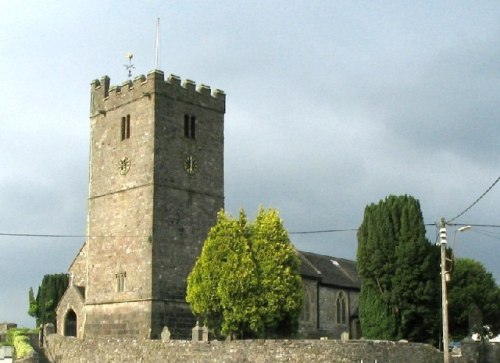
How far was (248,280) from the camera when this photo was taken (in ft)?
147

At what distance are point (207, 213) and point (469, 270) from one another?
72.2 feet

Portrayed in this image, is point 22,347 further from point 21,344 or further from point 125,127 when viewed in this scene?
point 125,127

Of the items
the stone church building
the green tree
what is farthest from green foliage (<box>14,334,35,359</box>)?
the green tree

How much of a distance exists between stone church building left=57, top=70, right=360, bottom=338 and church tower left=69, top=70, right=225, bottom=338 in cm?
6

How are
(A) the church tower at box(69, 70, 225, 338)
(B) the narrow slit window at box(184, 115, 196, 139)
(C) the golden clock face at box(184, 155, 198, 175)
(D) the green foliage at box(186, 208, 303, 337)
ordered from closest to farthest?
(D) the green foliage at box(186, 208, 303, 337) → (A) the church tower at box(69, 70, 225, 338) → (C) the golden clock face at box(184, 155, 198, 175) → (B) the narrow slit window at box(184, 115, 196, 139)

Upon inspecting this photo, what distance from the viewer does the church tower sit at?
48.7 meters

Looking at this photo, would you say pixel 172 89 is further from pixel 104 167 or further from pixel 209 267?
pixel 209 267

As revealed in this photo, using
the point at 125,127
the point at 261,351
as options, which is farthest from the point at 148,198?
the point at 261,351

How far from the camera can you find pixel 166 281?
4866cm

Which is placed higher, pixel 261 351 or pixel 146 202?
pixel 146 202

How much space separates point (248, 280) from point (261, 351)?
8.47 m

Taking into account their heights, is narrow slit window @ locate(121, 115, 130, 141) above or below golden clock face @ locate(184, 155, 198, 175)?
above

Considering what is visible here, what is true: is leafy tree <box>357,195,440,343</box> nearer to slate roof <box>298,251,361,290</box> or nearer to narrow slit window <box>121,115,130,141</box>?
slate roof <box>298,251,361,290</box>

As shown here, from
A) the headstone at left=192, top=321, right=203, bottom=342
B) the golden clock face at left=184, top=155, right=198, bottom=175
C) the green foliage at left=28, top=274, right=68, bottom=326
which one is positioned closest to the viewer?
the headstone at left=192, top=321, right=203, bottom=342
